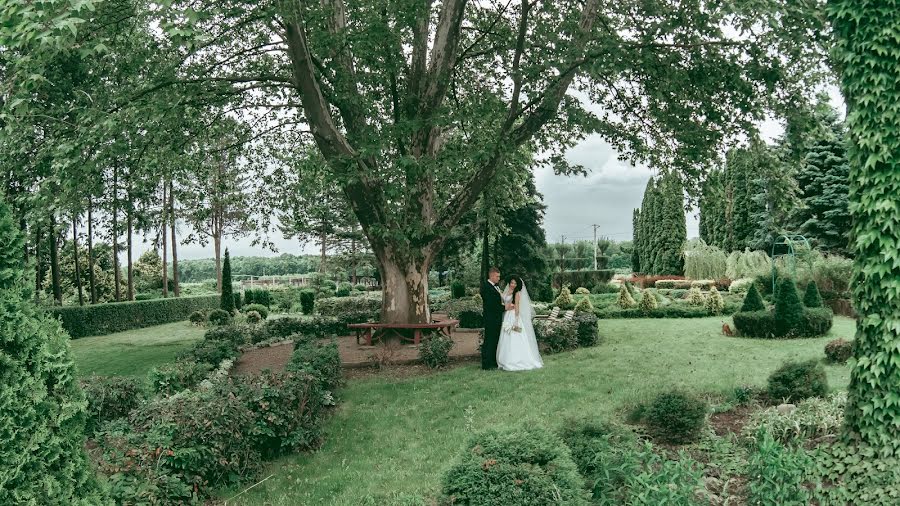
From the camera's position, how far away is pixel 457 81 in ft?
50.2

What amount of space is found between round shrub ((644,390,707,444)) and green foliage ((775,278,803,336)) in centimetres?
1011

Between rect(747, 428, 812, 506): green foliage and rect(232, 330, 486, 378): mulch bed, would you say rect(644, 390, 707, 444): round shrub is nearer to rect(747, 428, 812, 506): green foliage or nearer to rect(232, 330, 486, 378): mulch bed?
rect(747, 428, 812, 506): green foliage

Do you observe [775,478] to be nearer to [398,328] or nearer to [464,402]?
[464,402]

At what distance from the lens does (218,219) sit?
136ft

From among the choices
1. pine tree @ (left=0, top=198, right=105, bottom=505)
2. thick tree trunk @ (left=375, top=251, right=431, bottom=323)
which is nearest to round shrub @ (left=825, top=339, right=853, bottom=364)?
thick tree trunk @ (left=375, top=251, right=431, bottom=323)

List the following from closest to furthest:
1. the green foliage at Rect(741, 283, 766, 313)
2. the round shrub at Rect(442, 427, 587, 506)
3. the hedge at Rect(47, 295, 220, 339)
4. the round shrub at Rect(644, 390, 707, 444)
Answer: the round shrub at Rect(442, 427, 587, 506), the round shrub at Rect(644, 390, 707, 444), the green foliage at Rect(741, 283, 766, 313), the hedge at Rect(47, 295, 220, 339)

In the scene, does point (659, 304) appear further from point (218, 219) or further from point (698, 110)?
point (218, 219)

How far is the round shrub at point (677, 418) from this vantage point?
6.25 m

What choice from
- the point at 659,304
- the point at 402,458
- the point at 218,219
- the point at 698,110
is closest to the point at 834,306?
the point at 659,304

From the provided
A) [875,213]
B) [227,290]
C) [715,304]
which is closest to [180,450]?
[875,213]

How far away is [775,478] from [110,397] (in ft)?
24.1

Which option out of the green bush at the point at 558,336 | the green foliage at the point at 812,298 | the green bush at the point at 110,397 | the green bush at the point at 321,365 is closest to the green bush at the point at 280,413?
the green bush at the point at 321,365

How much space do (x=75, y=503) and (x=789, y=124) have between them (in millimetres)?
10627

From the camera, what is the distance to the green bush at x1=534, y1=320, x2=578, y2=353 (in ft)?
44.0
